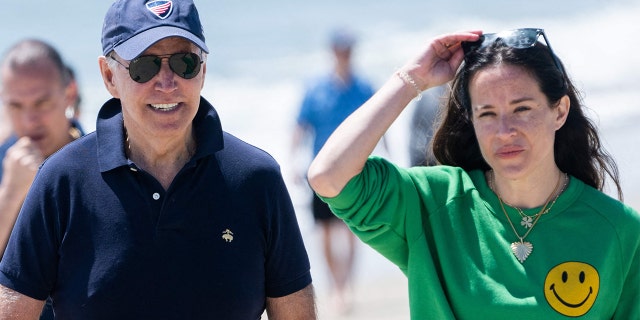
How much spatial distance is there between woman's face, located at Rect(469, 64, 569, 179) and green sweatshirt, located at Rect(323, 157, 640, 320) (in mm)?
194

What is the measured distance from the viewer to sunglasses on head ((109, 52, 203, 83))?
11.8 ft

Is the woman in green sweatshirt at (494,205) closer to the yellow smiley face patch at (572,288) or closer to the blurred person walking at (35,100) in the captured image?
the yellow smiley face patch at (572,288)

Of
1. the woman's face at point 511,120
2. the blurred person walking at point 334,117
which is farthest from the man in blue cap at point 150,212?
the blurred person walking at point 334,117

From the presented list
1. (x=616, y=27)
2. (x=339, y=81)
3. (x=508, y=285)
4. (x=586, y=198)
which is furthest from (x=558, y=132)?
(x=616, y=27)

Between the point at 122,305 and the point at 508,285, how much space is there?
1.19 m

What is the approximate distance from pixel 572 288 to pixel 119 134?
1.49m

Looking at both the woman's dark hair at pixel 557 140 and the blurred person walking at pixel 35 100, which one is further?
the blurred person walking at pixel 35 100

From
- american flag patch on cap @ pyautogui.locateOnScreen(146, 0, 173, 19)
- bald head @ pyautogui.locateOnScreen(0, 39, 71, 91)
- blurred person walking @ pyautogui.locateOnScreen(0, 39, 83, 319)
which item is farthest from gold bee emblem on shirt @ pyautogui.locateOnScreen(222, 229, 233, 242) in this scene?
bald head @ pyautogui.locateOnScreen(0, 39, 71, 91)

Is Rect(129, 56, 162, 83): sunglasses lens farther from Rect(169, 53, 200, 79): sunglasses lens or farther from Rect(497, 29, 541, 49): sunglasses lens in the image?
Rect(497, 29, 541, 49): sunglasses lens

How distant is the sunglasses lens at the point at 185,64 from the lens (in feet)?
11.8

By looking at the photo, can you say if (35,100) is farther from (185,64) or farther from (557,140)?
(557,140)

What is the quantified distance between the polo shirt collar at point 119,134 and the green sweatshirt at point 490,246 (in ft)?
1.44

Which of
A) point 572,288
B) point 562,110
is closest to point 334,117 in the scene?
point 562,110

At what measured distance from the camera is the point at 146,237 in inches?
142
